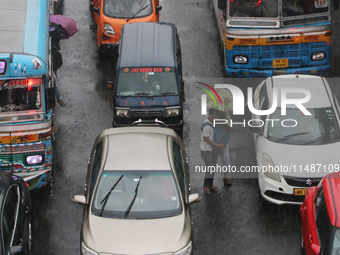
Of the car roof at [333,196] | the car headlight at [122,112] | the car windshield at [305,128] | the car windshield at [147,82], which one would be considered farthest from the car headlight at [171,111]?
the car roof at [333,196]

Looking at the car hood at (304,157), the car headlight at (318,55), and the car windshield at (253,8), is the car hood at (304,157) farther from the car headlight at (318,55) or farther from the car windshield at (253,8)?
the car windshield at (253,8)

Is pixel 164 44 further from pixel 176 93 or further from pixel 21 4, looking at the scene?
pixel 21 4

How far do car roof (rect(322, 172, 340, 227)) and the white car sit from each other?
4.76 ft

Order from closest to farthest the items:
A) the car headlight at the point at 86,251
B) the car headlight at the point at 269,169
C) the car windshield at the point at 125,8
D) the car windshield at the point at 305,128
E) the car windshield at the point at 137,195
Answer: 1. the car headlight at the point at 86,251
2. the car windshield at the point at 137,195
3. the car headlight at the point at 269,169
4. the car windshield at the point at 305,128
5. the car windshield at the point at 125,8

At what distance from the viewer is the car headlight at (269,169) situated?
31.3ft

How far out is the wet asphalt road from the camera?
9.32m

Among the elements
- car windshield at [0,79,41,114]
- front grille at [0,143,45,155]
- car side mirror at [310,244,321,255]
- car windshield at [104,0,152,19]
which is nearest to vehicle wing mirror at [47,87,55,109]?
car windshield at [0,79,41,114]

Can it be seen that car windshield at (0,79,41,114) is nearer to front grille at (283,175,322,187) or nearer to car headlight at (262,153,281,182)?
car headlight at (262,153,281,182)

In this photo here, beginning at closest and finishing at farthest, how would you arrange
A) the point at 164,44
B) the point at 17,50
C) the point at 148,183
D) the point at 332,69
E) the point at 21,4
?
the point at 148,183 < the point at 17,50 < the point at 21,4 < the point at 164,44 < the point at 332,69

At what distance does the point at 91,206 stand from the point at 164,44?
5.62 meters

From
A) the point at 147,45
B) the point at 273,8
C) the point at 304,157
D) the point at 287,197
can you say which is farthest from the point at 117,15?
the point at 287,197

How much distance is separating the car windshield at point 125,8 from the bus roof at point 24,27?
13.7 feet

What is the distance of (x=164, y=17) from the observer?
18.6 m

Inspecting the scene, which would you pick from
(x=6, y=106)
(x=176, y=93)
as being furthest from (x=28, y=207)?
(x=176, y=93)
